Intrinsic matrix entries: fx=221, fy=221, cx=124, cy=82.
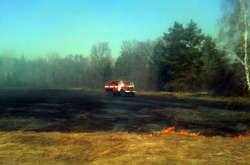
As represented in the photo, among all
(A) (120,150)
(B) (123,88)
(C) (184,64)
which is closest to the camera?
(A) (120,150)

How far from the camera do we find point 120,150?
16.0 ft

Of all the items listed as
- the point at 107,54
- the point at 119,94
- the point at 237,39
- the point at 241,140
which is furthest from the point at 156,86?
the point at 241,140

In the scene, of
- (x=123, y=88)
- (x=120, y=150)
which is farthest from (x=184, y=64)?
(x=120, y=150)

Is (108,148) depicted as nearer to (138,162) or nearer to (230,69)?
(138,162)

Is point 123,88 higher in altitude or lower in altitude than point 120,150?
higher

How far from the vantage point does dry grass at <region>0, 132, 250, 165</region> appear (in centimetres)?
429

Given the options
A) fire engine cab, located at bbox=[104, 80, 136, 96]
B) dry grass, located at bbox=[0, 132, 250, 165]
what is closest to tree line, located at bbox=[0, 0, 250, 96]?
fire engine cab, located at bbox=[104, 80, 136, 96]

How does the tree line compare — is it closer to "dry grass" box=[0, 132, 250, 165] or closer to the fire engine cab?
the fire engine cab

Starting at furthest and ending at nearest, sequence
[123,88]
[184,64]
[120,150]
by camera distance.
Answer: [184,64]
[123,88]
[120,150]

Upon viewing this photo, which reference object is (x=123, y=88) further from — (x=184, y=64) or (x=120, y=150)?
(x=120, y=150)

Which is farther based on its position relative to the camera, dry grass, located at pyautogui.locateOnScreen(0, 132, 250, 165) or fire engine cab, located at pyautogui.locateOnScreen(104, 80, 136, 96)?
fire engine cab, located at pyautogui.locateOnScreen(104, 80, 136, 96)

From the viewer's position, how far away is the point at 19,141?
561 cm

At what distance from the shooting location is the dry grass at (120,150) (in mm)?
4285

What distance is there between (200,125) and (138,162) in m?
5.00
